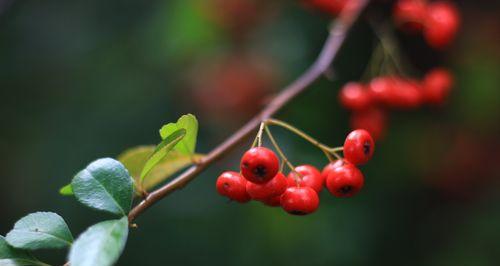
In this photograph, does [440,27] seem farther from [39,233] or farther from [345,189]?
[39,233]

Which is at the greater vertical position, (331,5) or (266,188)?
(331,5)

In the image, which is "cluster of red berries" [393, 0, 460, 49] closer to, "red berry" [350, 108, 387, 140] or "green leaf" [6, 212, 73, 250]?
"red berry" [350, 108, 387, 140]

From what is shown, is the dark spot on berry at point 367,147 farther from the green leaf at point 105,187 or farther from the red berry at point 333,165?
the green leaf at point 105,187

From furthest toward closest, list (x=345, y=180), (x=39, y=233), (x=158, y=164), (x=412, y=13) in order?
(x=412, y=13) → (x=158, y=164) → (x=345, y=180) → (x=39, y=233)

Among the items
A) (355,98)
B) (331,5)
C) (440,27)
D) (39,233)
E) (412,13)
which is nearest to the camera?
(39,233)

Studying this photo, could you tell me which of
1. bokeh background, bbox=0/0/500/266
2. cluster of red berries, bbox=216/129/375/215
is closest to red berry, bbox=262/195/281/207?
cluster of red berries, bbox=216/129/375/215

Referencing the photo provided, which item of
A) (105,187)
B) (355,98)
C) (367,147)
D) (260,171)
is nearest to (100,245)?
(105,187)

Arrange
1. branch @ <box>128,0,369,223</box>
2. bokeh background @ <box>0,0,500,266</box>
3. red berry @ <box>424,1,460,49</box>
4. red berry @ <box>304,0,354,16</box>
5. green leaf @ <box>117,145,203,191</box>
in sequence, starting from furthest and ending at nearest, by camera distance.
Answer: bokeh background @ <box>0,0,500,266</box> < red berry @ <box>304,0,354,16</box> < red berry @ <box>424,1,460,49</box> < green leaf @ <box>117,145,203,191</box> < branch @ <box>128,0,369,223</box>
